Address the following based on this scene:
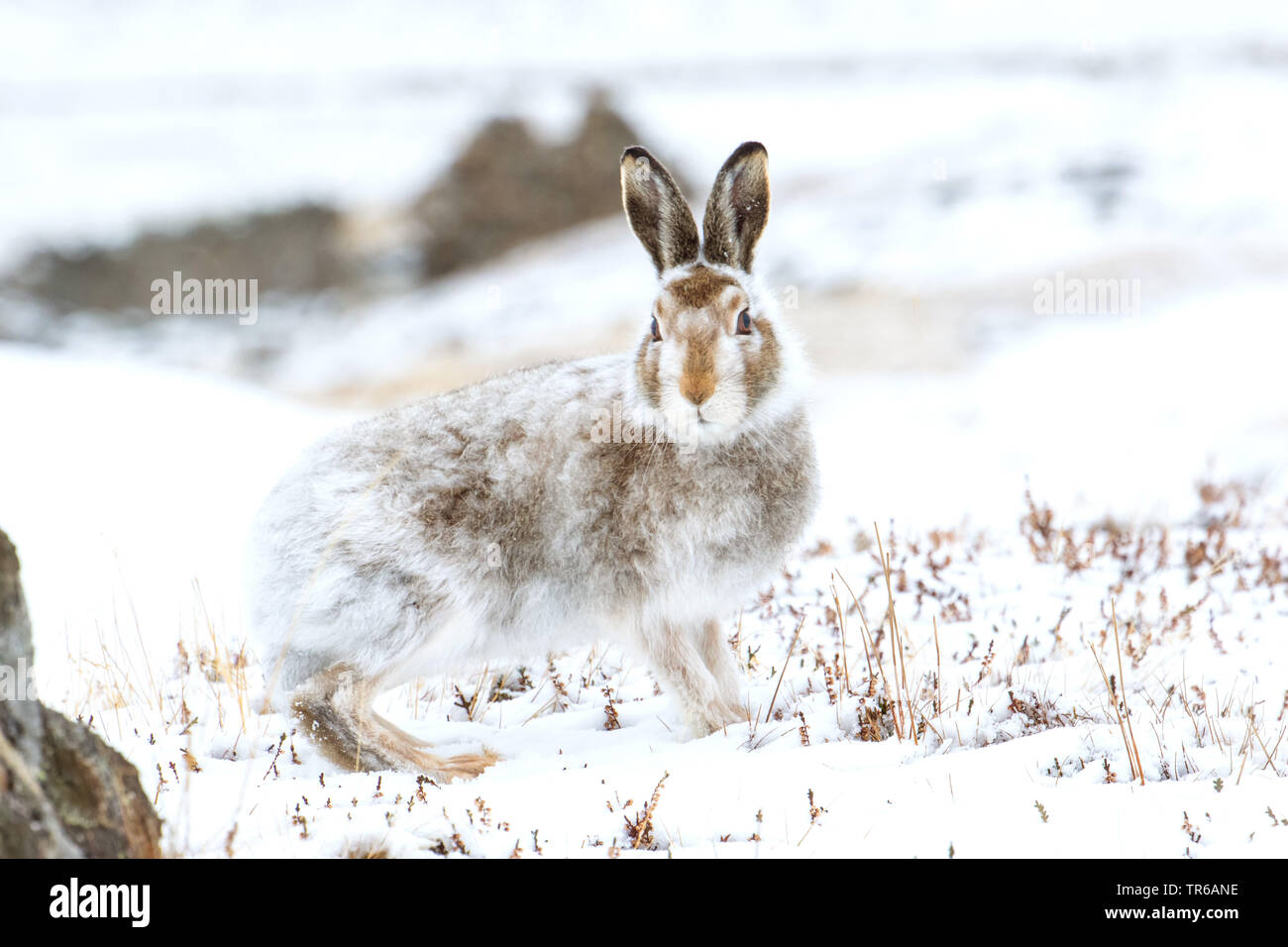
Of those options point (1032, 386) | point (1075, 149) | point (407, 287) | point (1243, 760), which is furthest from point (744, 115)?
point (1243, 760)

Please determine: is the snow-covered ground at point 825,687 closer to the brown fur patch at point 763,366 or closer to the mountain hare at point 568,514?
the mountain hare at point 568,514

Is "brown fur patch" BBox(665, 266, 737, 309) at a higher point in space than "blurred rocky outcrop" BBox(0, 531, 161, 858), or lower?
higher

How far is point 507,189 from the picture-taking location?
86.6ft

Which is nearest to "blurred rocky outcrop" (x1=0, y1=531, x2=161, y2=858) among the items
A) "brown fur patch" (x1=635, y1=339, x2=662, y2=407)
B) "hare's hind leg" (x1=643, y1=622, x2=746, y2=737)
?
"hare's hind leg" (x1=643, y1=622, x2=746, y2=737)

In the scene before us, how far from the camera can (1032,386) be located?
1425cm

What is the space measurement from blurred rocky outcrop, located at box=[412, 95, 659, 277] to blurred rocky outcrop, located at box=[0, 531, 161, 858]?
24.1 meters

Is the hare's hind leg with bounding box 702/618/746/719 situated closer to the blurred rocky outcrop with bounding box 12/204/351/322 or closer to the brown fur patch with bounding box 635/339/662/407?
the brown fur patch with bounding box 635/339/662/407

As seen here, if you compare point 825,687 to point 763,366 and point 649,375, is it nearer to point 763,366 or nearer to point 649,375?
point 763,366

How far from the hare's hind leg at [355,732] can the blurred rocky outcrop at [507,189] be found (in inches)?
893

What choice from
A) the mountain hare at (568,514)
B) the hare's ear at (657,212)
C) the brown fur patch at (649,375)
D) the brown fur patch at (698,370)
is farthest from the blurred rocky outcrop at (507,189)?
the brown fur patch at (698,370)

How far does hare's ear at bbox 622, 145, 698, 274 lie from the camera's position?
4707 mm

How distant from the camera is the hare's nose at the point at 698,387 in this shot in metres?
4.38
